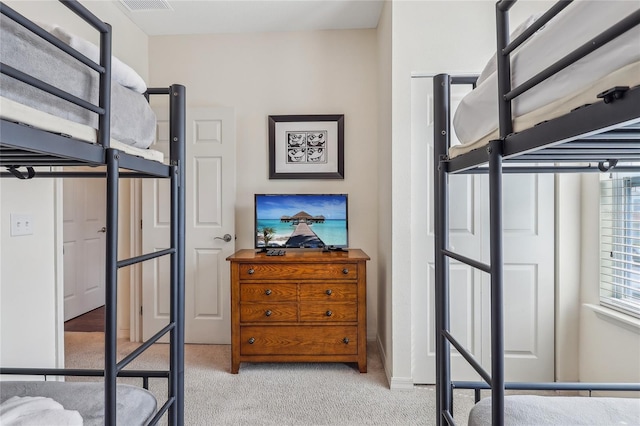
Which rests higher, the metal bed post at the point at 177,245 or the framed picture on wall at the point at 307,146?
the framed picture on wall at the point at 307,146

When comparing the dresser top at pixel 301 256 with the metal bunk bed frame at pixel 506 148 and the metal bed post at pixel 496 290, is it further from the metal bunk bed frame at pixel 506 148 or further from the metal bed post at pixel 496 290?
the metal bed post at pixel 496 290

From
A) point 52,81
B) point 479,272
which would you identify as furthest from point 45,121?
point 479,272

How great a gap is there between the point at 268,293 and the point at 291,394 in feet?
2.25

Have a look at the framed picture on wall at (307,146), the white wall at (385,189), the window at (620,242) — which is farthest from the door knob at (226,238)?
the window at (620,242)

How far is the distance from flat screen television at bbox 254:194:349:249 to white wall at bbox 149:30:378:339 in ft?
0.72

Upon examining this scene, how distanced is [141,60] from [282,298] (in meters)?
2.47

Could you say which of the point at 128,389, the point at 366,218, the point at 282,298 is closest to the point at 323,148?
the point at 366,218

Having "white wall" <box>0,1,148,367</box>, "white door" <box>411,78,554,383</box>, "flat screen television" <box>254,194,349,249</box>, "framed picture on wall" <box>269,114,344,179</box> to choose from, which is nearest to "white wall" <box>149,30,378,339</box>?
"framed picture on wall" <box>269,114,344,179</box>

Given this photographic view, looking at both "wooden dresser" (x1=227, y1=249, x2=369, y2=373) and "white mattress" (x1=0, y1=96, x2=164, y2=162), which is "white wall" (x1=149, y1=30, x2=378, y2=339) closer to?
"wooden dresser" (x1=227, y1=249, x2=369, y2=373)

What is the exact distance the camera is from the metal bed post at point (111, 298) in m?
0.98

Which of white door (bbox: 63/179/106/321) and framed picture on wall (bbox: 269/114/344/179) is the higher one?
framed picture on wall (bbox: 269/114/344/179)

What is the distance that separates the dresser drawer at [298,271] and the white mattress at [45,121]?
60.0 inches

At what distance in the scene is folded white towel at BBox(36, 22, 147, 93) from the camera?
3.31ft

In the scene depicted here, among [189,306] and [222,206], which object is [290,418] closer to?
A: [189,306]
